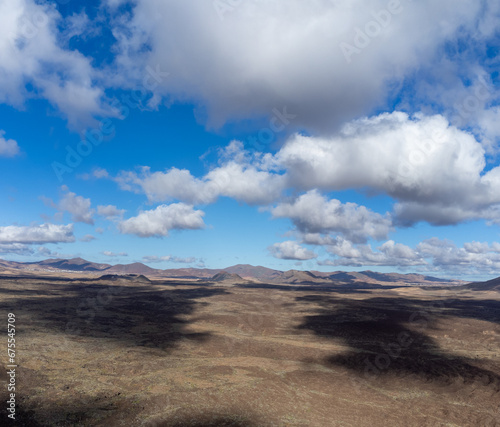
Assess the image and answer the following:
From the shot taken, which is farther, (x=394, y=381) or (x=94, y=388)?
(x=394, y=381)

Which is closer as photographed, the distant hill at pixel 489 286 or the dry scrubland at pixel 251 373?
the dry scrubland at pixel 251 373

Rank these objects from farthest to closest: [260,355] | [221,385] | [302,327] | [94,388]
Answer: [302,327] < [260,355] < [221,385] < [94,388]

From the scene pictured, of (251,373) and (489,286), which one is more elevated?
(251,373)

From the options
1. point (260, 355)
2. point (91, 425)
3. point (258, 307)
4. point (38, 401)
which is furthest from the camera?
point (258, 307)

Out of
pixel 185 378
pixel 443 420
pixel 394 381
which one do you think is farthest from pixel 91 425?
pixel 394 381

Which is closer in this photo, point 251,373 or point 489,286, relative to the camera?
point 251,373

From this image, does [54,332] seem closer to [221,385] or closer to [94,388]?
[94,388]

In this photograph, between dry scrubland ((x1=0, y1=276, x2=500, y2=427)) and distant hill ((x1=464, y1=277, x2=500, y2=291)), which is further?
distant hill ((x1=464, y1=277, x2=500, y2=291))
